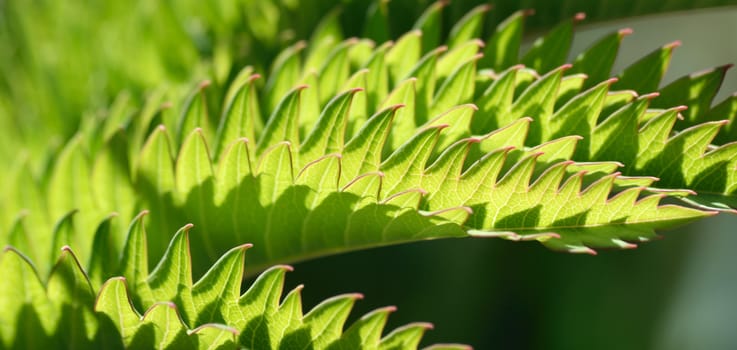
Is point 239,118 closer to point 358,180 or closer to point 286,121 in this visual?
point 286,121

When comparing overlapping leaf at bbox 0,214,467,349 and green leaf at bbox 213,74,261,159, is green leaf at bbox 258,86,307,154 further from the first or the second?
overlapping leaf at bbox 0,214,467,349

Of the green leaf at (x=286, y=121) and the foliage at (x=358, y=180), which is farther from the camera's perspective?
the green leaf at (x=286, y=121)

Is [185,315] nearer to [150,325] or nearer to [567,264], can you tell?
[150,325]

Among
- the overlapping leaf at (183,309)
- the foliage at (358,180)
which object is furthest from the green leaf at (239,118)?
the overlapping leaf at (183,309)

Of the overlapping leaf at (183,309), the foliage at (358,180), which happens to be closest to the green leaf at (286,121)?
the foliage at (358,180)

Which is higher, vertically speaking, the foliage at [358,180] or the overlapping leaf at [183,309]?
the foliage at [358,180]

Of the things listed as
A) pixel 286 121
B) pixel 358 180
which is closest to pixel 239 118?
pixel 286 121

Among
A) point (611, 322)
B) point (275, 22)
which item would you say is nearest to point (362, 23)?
point (275, 22)

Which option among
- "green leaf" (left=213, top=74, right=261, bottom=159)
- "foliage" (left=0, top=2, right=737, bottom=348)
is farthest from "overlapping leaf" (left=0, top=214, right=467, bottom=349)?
"green leaf" (left=213, top=74, right=261, bottom=159)

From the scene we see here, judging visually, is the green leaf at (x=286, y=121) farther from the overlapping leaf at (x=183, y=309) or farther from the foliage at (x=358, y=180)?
the overlapping leaf at (x=183, y=309)
